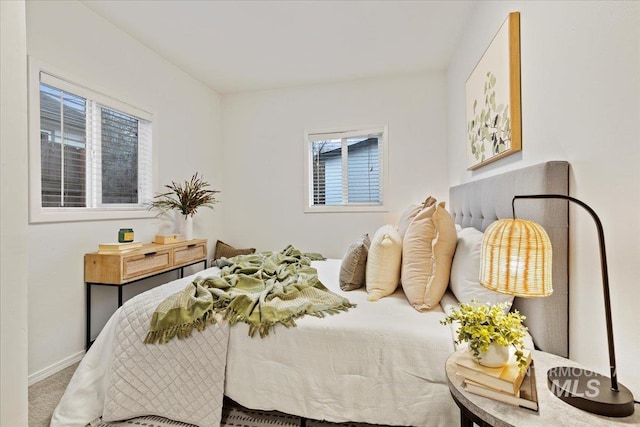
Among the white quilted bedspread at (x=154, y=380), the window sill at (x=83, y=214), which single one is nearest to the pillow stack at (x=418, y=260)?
the white quilted bedspread at (x=154, y=380)

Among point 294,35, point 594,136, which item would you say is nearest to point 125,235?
point 294,35

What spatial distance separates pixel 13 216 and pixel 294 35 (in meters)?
2.87

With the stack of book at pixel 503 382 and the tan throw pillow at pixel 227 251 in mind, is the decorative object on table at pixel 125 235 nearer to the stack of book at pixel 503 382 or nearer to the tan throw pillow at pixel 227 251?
the tan throw pillow at pixel 227 251

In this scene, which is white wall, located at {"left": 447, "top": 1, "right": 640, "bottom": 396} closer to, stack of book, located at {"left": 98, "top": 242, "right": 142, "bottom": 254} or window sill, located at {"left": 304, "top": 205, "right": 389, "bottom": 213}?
window sill, located at {"left": 304, "top": 205, "right": 389, "bottom": 213}

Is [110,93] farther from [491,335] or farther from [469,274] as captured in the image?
[491,335]

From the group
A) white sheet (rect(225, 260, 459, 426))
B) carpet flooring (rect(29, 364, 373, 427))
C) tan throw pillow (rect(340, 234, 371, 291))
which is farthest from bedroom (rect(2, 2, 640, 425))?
tan throw pillow (rect(340, 234, 371, 291))

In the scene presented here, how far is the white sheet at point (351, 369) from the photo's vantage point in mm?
1351

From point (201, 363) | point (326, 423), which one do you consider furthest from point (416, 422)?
point (201, 363)

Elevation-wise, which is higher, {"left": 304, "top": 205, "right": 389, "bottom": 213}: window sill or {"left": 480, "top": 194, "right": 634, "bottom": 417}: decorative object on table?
{"left": 304, "top": 205, "right": 389, "bottom": 213}: window sill

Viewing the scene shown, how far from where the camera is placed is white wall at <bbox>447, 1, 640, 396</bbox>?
0.89 meters

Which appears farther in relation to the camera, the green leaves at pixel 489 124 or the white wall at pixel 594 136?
the green leaves at pixel 489 124

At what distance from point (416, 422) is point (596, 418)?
0.74m

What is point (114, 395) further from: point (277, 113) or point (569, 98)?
point (277, 113)

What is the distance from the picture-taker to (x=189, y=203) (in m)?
3.28
